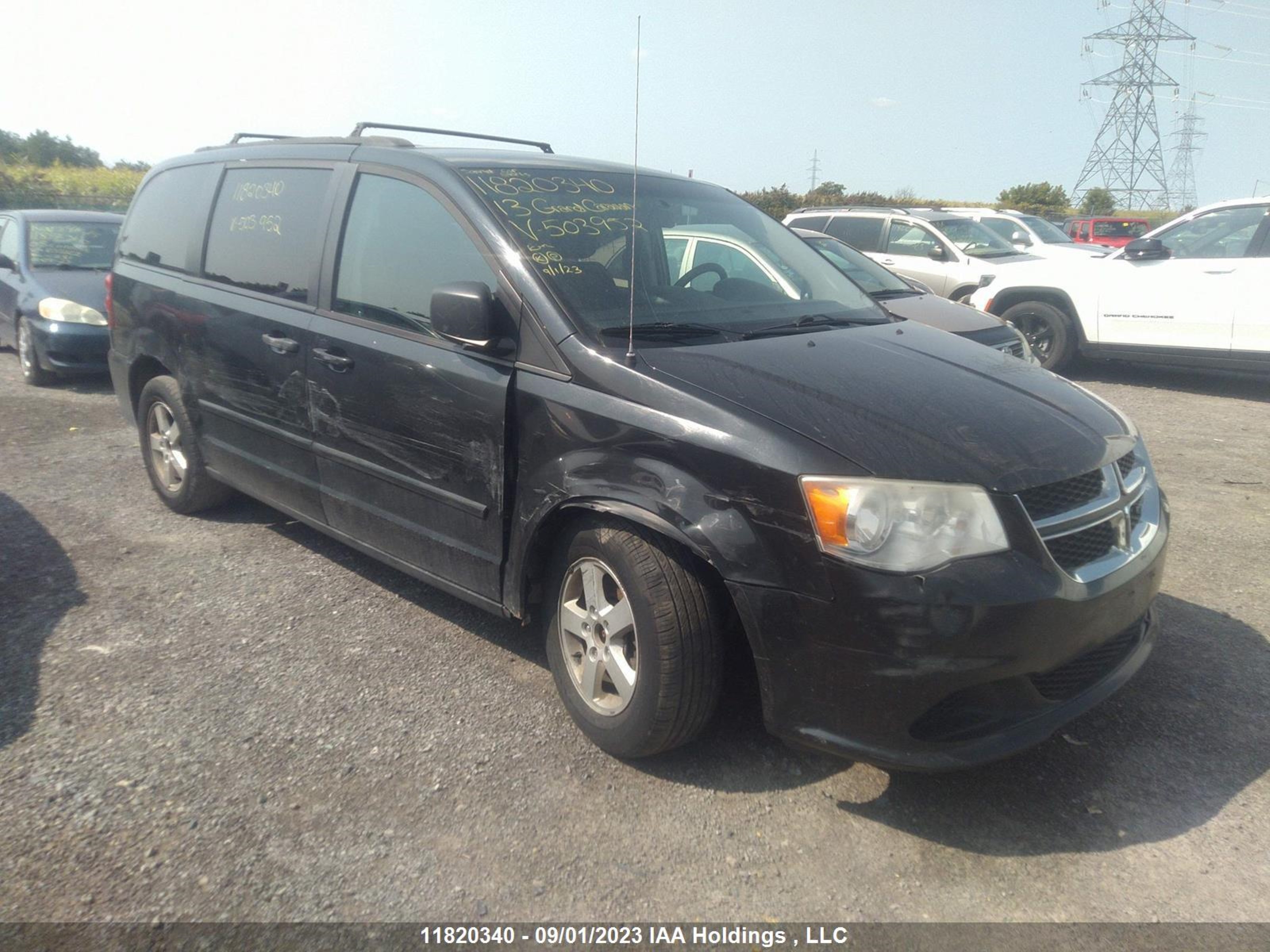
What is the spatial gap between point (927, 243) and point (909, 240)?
212mm

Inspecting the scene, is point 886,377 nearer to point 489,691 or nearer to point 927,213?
point 489,691

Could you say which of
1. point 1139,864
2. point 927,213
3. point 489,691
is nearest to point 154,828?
point 489,691

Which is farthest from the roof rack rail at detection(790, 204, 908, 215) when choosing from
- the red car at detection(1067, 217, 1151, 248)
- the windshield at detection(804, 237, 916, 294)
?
the red car at detection(1067, 217, 1151, 248)

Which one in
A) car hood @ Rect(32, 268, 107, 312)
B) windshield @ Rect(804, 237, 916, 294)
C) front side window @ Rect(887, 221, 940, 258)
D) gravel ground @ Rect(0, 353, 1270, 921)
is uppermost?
front side window @ Rect(887, 221, 940, 258)

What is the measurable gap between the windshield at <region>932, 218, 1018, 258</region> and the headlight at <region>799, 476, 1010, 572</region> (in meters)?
9.94

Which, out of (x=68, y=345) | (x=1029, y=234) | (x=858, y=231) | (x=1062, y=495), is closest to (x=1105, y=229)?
(x=1029, y=234)

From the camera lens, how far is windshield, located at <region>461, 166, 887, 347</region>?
10.9 feet

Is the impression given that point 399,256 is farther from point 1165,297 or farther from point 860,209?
point 860,209

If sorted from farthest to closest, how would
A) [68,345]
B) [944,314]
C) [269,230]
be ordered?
[68,345], [944,314], [269,230]

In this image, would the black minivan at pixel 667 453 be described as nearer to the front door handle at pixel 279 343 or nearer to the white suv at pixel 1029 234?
the front door handle at pixel 279 343

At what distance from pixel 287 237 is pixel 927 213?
32.7ft

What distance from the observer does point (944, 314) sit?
7.32m

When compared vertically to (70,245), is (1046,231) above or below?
above

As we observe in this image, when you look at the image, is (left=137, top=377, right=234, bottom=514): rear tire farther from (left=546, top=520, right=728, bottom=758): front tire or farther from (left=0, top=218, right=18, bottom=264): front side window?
(left=0, top=218, right=18, bottom=264): front side window
